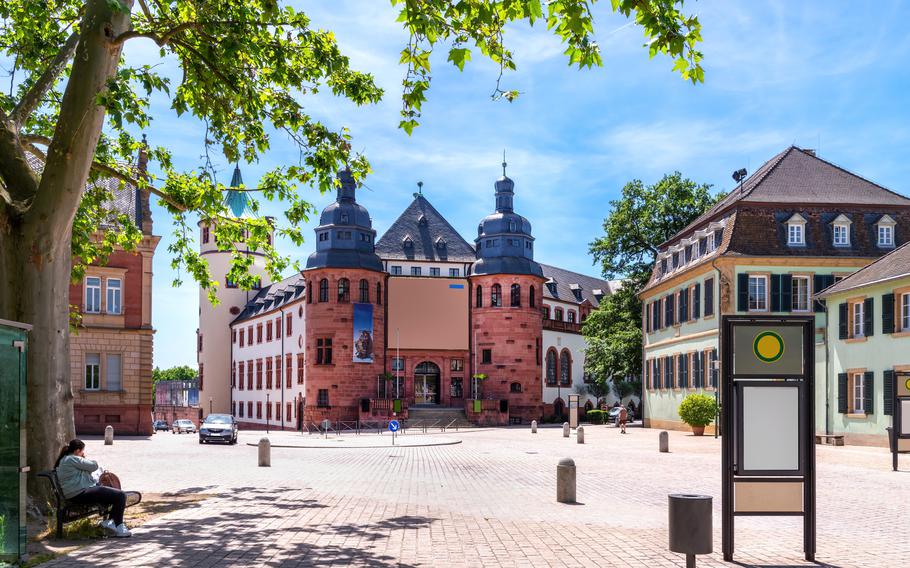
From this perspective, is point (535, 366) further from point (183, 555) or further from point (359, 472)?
point (183, 555)

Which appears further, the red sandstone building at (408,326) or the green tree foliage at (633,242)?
the red sandstone building at (408,326)

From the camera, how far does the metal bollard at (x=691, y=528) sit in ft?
28.9

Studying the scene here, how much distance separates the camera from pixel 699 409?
4050 cm

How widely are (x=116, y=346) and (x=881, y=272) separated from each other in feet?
112

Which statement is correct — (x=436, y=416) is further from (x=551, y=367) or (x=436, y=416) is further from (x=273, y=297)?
(x=273, y=297)

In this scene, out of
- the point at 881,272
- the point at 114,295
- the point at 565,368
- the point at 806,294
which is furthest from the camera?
the point at 565,368

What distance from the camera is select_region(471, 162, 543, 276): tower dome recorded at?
6675cm

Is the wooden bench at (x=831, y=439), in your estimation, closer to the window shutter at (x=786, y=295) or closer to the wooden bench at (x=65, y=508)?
the window shutter at (x=786, y=295)

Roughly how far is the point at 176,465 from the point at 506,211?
154 feet

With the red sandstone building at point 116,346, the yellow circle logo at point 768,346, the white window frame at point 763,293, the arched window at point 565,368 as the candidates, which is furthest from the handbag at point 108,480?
the arched window at point 565,368

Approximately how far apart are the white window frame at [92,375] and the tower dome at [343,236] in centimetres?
2060

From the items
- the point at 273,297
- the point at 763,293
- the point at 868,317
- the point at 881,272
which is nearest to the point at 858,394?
the point at 868,317

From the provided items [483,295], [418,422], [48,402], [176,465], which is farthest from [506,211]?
[48,402]

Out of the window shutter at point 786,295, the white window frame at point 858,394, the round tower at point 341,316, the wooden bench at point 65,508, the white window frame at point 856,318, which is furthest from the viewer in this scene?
the round tower at point 341,316
